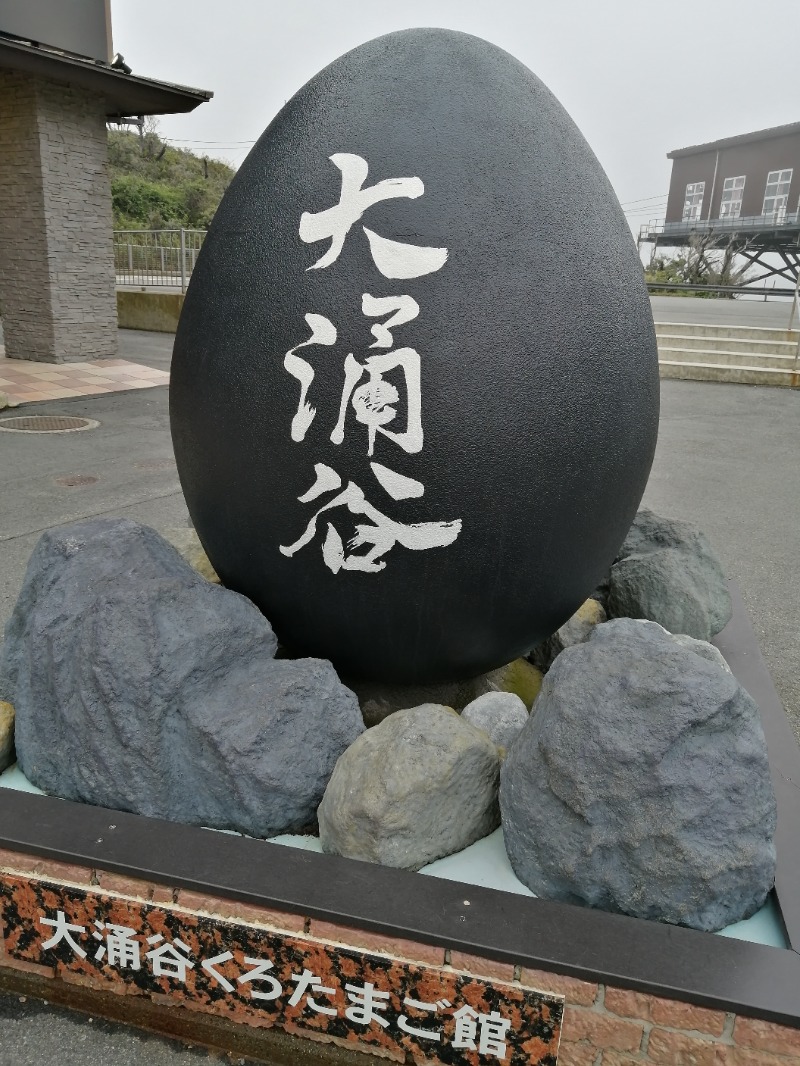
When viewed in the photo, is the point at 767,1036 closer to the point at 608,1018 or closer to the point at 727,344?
the point at 608,1018

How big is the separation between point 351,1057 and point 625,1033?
1.93 ft

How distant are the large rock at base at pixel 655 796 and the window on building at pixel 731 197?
43.1 meters

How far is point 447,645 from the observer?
2.46 m

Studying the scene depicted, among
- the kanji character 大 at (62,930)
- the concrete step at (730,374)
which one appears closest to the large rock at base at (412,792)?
the kanji character 大 at (62,930)

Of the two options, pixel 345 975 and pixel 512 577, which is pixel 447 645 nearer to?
pixel 512 577

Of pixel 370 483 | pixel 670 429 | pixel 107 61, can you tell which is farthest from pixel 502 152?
pixel 107 61

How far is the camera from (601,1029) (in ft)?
5.70

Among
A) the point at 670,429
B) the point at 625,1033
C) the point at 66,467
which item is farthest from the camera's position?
the point at 670,429

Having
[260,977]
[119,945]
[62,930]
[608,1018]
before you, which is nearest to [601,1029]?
[608,1018]

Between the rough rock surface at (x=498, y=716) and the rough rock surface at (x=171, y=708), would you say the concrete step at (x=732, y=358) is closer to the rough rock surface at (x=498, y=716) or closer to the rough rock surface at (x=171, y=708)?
the rough rock surface at (x=498, y=716)

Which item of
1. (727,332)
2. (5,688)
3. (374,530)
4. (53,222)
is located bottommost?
(5,688)

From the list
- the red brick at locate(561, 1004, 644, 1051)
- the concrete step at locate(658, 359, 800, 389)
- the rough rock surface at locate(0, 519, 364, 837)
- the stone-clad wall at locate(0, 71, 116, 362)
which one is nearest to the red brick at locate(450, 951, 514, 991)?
the red brick at locate(561, 1004, 644, 1051)

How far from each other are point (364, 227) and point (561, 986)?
1744 mm

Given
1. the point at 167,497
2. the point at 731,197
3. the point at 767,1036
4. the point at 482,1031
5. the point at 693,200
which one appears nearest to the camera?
the point at 767,1036
